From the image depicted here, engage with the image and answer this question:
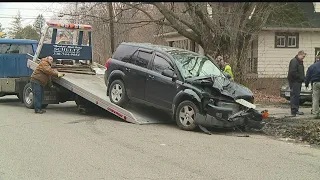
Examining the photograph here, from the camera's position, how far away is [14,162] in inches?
267

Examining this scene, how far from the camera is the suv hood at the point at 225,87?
31.6 ft

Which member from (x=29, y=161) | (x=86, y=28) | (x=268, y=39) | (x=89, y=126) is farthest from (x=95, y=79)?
(x=268, y=39)

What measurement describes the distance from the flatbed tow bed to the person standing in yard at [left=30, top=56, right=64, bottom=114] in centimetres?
37

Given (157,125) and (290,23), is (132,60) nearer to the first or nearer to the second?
(157,125)

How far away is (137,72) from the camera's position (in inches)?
432

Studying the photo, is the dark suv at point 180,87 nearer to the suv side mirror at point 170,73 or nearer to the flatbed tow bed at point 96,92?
the suv side mirror at point 170,73

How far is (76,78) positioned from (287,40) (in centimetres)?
1749

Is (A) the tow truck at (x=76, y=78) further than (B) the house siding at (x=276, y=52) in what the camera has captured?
No

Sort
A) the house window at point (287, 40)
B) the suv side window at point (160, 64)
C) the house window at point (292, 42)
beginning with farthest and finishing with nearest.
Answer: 1. the house window at point (292, 42)
2. the house window at point (287, 40)
3. the suv side window at point (160, 64)

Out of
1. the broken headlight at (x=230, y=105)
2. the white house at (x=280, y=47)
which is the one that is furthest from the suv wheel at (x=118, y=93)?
the white house at (x=280, y=47)

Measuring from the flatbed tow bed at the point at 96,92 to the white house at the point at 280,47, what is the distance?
1447 centimetres

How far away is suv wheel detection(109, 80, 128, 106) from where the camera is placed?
11.3 metres

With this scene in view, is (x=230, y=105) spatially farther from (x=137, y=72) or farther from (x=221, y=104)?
(x=137, y=72)

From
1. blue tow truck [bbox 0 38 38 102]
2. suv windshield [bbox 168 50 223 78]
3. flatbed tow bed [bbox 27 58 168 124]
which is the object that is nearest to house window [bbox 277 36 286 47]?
flatbed tow bed [bbox 27 58 168 124]
